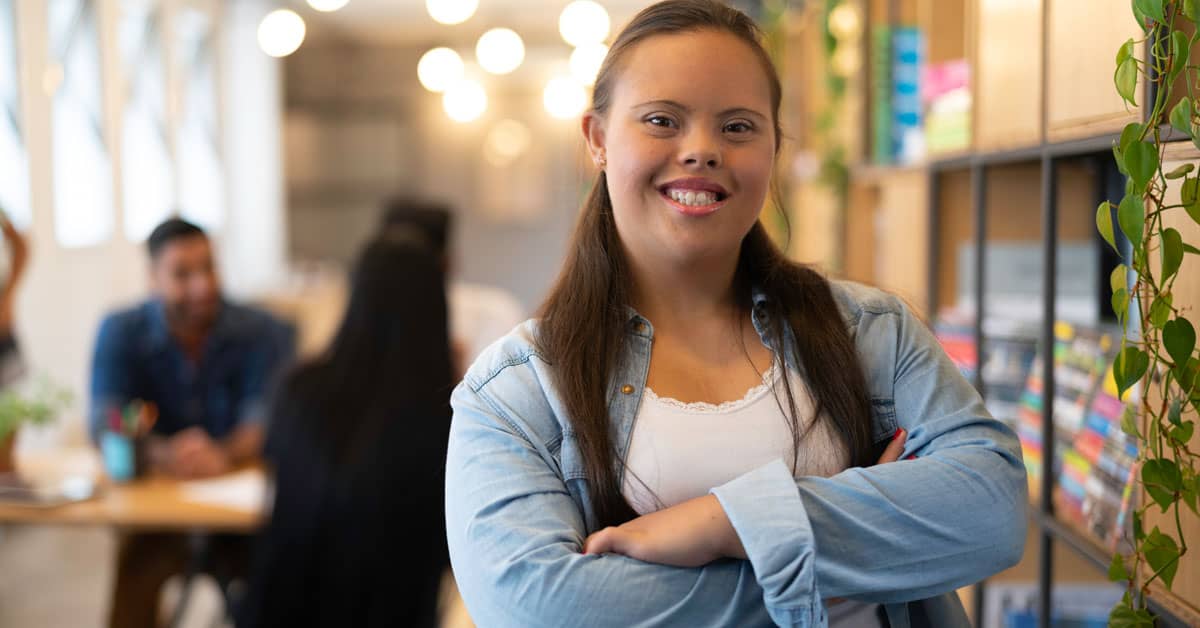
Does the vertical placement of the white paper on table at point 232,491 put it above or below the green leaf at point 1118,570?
below

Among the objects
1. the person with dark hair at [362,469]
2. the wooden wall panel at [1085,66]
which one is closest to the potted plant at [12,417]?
the person with dark hair at [362,469]

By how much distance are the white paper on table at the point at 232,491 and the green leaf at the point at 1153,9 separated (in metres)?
2.25

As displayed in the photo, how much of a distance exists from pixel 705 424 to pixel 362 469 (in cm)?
125

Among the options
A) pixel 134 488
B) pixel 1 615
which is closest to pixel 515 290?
pixel 1 615

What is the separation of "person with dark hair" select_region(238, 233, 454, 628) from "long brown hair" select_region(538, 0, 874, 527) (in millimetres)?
1012

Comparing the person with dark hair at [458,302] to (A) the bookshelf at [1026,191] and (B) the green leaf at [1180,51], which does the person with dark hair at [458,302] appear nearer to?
(A) the bookshelf at [1026,191]

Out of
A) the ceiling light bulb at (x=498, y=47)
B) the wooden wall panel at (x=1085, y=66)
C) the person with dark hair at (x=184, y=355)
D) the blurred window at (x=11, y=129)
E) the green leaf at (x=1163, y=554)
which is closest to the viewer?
the green leaf at (x=1163, y=554)

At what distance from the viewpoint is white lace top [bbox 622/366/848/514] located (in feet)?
3.94

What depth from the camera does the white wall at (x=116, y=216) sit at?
16.8ft

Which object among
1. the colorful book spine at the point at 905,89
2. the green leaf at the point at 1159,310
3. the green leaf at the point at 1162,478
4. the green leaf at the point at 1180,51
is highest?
the colorful book spine at the point at 905,89

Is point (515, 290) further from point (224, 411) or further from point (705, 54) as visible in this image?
point (705, 54)

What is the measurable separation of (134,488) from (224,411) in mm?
609

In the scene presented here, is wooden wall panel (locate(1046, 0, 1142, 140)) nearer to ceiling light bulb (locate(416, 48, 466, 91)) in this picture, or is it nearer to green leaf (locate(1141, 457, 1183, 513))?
green leaf (locate(1141, 457, 1183, 513))

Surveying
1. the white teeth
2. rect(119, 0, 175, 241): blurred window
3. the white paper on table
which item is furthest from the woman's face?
rect(119, 0, 175, 241): blurred window
